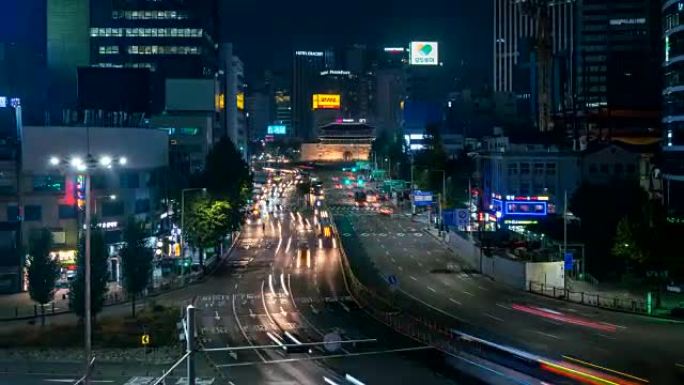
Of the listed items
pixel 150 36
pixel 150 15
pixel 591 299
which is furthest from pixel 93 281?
pixel 150 15

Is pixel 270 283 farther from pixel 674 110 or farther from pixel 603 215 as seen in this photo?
pixel 674 110

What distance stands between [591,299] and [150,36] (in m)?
98.7

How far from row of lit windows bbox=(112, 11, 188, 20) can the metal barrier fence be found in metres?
93.3

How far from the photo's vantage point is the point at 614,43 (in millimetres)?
174875

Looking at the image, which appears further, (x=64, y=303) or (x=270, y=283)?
(x=270, y=283)

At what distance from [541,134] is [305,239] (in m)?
35.1

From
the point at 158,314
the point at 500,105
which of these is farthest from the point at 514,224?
the point at 500,105

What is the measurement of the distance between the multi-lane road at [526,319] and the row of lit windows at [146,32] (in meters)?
Result: 68.9

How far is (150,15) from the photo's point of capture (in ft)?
438

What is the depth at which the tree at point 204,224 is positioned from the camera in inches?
2611

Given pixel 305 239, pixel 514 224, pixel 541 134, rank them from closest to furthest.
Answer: pixel 514 224, pixel 305 239, pixel 541 134

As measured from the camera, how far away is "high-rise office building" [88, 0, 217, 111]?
435ft

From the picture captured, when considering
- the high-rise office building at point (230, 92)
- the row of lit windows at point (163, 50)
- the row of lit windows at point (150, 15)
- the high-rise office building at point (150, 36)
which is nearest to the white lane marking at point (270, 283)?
the high-rise office building at point (150, 36)

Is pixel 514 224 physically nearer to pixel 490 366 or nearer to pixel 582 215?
pixel 582 215
